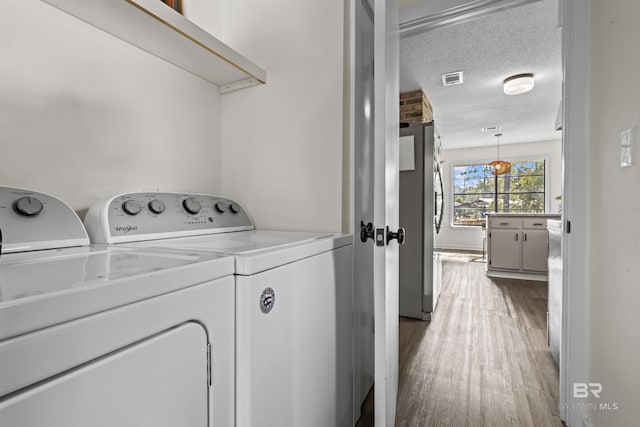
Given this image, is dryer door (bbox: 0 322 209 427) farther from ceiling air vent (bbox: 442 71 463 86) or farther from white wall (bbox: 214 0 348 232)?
ceiling air vent (bbox: 442 71 463 86)

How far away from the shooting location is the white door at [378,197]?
1.04m

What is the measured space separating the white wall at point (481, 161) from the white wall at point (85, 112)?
6.02m

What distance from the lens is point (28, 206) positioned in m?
0.85

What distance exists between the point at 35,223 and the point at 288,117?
1027 millimetres

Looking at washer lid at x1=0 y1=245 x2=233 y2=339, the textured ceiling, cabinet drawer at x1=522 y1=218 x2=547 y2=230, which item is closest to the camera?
washer lid at x1=0 y1=245 x2=233 y2=339

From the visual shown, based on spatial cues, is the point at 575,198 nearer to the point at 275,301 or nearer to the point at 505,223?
the point at 275,301

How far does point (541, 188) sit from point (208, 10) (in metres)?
7.43

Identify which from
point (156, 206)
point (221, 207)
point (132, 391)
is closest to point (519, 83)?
point (221, 207)

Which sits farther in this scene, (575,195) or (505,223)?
(505,223)

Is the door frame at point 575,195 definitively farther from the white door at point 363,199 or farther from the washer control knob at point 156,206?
the washer control knob at point 156,206

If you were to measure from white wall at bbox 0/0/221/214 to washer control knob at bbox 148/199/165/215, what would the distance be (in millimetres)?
183

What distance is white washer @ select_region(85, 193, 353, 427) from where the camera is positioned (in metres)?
0.72

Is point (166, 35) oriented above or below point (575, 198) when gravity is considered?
above

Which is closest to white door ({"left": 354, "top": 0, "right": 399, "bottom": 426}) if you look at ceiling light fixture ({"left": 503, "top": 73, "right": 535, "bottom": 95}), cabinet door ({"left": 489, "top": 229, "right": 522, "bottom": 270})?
ceiling light fixture ({"left": 503, "top": 73, "right": 535, "bottom": 95})
